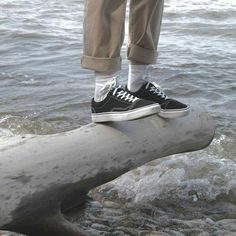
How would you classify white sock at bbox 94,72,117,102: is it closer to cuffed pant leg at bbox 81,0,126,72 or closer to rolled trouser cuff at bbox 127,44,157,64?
cuffed pant leg at bbox 81,0,126,72

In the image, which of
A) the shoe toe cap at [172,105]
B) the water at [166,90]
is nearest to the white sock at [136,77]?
the shoe toe cap at [172,105]

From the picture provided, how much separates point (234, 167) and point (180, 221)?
1.08 metres

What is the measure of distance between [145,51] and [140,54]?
4 cm

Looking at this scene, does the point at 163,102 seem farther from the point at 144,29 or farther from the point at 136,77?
the point at 144,29

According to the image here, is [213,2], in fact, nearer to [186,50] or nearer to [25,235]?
[186,50]

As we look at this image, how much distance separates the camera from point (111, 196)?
462cm

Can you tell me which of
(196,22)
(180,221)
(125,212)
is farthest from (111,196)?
(196,22)

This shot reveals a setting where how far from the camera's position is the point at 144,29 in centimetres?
378

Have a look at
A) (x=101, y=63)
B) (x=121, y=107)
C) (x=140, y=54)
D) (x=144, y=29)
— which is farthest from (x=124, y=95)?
(x=144, y=29)

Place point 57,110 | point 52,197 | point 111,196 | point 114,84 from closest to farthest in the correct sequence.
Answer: point 52,197
point 114,84
point 111,196
point 57,110

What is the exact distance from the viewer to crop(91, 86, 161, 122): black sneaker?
3.52 meters

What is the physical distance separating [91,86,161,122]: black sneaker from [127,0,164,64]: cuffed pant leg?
1.06ft

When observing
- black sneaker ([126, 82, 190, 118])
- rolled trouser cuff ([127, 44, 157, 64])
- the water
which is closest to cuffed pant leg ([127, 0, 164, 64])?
rolled trouser cuff ([127, 44, 157, 64])

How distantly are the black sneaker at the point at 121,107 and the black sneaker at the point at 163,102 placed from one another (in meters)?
0.25
